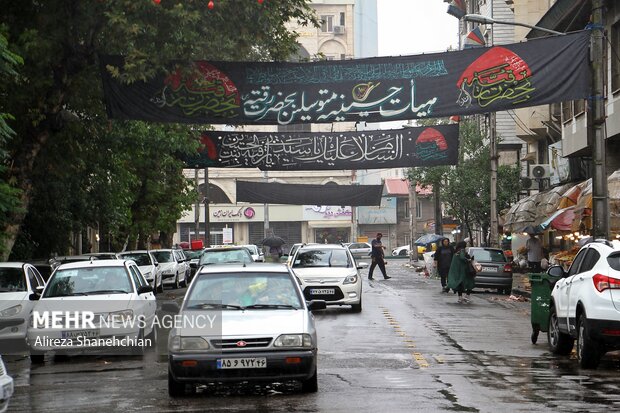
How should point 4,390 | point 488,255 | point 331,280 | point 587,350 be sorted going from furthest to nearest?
point 488,255, point 331,280, point 587,350, point 4,390

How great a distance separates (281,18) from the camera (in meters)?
27.3

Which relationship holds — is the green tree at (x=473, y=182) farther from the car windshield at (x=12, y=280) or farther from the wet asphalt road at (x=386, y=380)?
the car windshield at (x=12, y=280)

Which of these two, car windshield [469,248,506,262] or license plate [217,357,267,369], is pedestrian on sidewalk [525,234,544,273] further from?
license plate [217,357,267,369]

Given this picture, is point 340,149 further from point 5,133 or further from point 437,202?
point 437,202

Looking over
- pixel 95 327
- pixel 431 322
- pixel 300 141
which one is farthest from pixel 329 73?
pixel 95 327

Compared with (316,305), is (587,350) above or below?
below

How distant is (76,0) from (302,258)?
8705mm

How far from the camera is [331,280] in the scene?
27.2 meters

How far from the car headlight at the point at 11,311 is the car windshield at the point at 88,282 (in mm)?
1378

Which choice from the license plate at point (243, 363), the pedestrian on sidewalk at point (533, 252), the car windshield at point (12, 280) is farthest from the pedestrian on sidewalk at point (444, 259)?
the license plate at point (243, 363)

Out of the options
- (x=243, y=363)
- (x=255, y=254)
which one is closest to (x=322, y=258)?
(x=243, y=363)

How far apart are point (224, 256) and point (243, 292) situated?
87.7 feet

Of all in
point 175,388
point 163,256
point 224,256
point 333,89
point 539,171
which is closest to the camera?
point 175,388

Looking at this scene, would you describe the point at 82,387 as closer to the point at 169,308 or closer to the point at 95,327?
the point at 169,308
